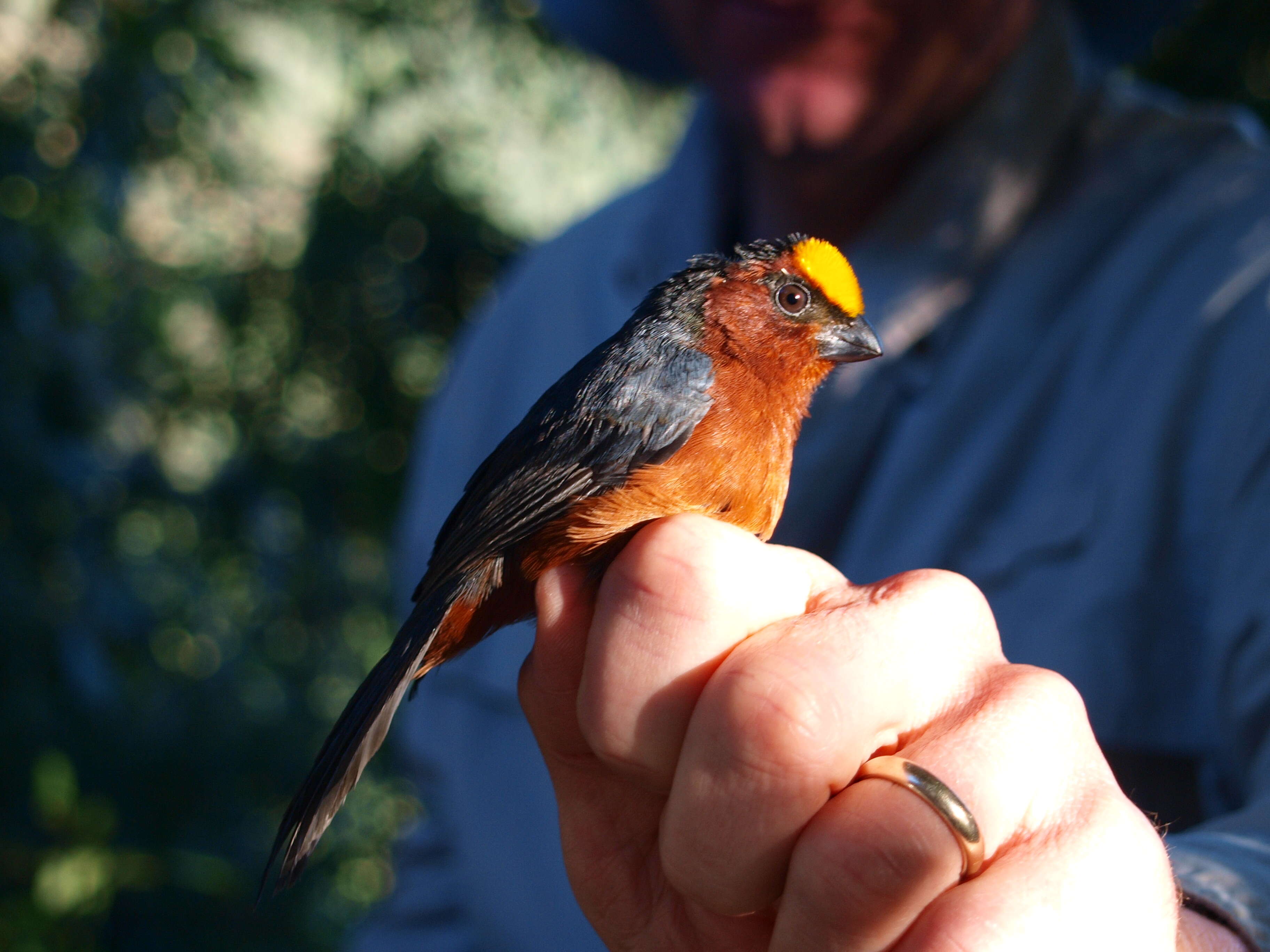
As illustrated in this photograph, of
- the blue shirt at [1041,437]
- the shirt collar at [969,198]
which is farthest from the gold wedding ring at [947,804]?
the shirt collar at [969,198]

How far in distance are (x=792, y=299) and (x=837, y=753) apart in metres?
0.96

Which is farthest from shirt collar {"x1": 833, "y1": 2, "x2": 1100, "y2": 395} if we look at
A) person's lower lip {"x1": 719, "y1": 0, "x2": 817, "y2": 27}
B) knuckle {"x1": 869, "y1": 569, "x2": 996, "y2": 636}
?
knuckle {"x1": 869, "y1": 569, "x2": 996, "y2": 636}

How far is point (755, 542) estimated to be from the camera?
1.38m

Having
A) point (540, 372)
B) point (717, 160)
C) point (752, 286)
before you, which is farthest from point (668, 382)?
point (717, 160)

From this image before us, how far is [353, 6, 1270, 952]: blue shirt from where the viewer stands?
2271mm

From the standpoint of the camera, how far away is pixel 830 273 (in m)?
1.84

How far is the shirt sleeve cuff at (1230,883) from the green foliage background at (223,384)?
333cm

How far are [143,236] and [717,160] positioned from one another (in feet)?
10.8

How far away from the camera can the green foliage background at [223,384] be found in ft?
13.2

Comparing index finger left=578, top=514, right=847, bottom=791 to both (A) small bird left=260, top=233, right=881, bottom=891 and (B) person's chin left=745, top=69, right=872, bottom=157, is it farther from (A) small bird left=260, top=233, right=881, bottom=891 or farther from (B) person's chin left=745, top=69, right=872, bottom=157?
(B) person's chin left=745, top=69, right=872, bottom=157

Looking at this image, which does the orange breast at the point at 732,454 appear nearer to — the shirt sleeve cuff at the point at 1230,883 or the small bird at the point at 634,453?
the small bird at the point at 634,453

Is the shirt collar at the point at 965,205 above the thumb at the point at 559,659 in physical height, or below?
above

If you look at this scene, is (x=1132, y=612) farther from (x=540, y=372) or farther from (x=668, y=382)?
(x=540, y=372)

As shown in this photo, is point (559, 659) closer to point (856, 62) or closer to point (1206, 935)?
point (1206, 935)
